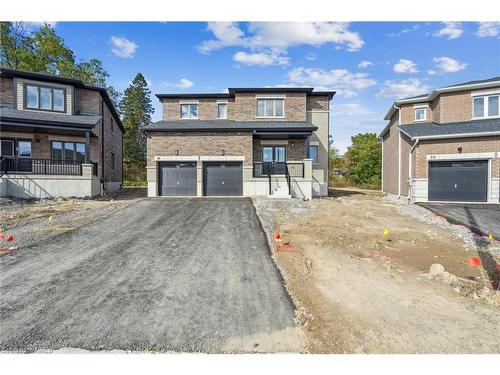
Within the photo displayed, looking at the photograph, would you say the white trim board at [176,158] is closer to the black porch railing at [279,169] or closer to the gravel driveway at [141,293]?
the black porch railing at [279,169]

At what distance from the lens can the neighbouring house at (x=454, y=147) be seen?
51.4 feet

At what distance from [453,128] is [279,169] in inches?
478

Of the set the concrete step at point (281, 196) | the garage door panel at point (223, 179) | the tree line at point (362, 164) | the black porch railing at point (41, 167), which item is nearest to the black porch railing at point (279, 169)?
the garage door panel at point (223, 179)

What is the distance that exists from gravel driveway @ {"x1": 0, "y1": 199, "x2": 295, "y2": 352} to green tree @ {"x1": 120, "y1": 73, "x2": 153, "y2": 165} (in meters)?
42.9

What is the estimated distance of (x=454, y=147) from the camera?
16141 mm

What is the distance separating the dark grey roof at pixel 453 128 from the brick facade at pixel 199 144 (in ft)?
38.2

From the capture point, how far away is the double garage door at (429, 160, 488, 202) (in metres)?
15.9

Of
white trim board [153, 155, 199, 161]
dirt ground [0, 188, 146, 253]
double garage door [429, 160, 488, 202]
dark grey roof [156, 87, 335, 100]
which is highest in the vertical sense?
dark grey roof [156, 87, 335, 100]

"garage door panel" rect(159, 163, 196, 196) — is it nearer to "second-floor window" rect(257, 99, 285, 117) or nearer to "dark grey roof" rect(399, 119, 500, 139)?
"second-floor window" rect(257, 99, 285, 117)

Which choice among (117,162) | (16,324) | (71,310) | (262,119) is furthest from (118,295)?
(117,162)

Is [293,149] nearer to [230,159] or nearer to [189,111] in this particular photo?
[230,159]

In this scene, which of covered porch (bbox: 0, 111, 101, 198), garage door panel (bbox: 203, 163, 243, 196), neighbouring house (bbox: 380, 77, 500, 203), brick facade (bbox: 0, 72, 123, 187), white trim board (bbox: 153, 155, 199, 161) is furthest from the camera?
garage door panel (bbox: 203, 163, 243, 196)

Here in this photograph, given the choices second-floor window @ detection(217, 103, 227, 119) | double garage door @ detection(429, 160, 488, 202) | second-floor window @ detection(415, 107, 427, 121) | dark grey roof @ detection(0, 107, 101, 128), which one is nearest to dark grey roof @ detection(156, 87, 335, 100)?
second-floor window @ detection(217, 103, 227, 119)
